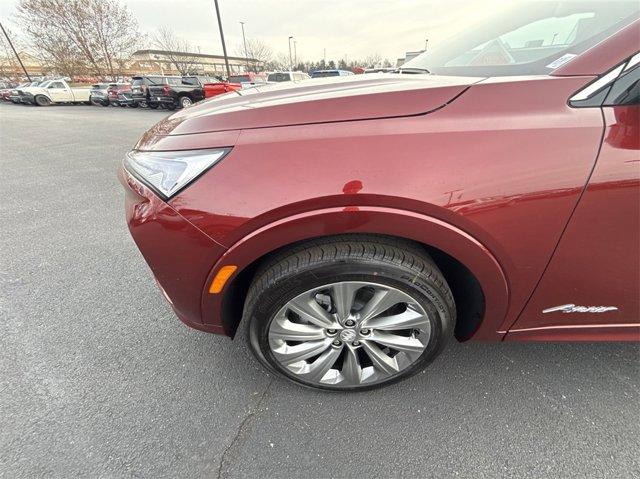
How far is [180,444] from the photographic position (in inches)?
59.7

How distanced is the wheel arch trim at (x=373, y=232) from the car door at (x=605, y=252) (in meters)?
0.24

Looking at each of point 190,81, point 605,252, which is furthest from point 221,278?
point 190,81

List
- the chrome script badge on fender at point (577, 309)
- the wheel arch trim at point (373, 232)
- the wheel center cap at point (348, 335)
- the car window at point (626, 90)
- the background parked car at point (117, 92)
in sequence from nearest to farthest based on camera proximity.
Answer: the car window at point (626, 90)
the wheel arch trim at point (373, 232)
the chrome script badge on fender at point (577, 309)
the wheel center cap at point (348, 335)
the background parked car at point (117, 92)

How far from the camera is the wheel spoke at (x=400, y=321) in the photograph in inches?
58.2

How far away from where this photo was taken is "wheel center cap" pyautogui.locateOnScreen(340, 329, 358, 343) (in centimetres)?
155

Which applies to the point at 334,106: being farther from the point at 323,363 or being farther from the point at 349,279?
the point at 323,363

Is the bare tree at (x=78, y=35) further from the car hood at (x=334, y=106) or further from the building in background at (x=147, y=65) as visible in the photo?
the car hood at (x=334, y=106)

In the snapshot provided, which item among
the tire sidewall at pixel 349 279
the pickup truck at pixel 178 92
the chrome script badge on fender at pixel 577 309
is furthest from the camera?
the pickup truck at pixel 178 92

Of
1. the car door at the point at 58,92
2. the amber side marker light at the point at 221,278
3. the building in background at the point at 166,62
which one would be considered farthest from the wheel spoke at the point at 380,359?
the building in background at the point at 166,62


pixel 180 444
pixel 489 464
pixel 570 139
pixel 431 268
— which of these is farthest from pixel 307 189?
pixel 489 464

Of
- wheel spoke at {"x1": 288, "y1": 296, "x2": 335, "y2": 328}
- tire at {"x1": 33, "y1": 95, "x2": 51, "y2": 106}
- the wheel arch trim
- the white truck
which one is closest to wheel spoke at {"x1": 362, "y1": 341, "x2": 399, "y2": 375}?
wheel spoke at {"x1": 288, "y1": 296, "x2": 335, "y2": 328}

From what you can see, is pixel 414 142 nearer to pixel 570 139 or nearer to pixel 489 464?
pixel 570 139

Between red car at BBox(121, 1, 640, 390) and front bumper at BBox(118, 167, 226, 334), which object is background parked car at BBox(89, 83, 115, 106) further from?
red car at BBox(121, 1, 640, 390)

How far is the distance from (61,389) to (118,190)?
3.54m
